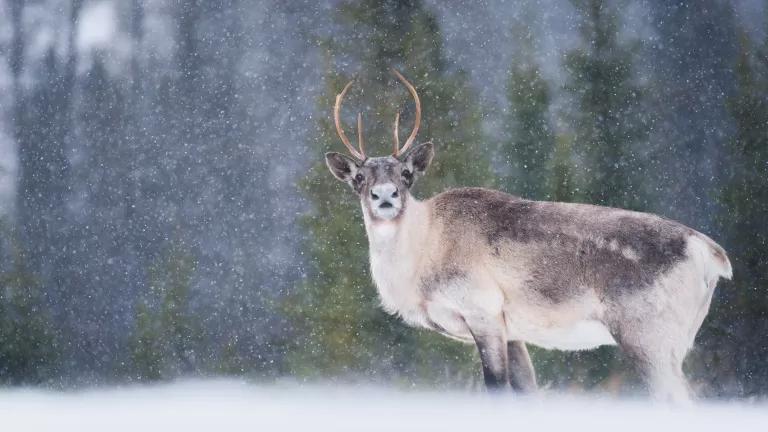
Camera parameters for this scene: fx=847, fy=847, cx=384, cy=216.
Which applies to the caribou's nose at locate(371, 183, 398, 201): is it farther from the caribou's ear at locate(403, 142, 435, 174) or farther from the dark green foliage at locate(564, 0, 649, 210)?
the dark green foliage at locate(564, 0, 649, 210)

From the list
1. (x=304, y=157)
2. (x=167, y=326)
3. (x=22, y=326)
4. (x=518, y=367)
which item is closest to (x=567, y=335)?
(x=518, y=367)

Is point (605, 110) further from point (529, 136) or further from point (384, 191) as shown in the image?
point (384, 191)

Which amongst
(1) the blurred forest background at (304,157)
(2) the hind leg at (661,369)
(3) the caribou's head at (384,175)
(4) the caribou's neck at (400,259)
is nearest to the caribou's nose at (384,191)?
(3) the caribou's head at (384,175)

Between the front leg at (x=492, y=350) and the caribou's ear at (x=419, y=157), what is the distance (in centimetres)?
86

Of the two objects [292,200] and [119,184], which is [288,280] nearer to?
[292,200]

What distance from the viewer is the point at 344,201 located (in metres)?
5.18

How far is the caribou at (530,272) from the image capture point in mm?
3965

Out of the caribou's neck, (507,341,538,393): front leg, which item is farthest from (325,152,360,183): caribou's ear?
(507,341,538,393): front leg

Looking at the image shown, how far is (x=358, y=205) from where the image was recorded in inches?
200

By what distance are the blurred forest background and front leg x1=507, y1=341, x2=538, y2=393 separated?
0.45 m

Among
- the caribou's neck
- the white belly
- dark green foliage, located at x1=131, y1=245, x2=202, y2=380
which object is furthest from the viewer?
dark green foliage, located at x1=131, y1=245, x2=202, y2=380

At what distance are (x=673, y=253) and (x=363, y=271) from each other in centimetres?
191

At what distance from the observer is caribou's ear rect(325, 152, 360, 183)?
4.38 m

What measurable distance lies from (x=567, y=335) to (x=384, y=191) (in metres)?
1.15
